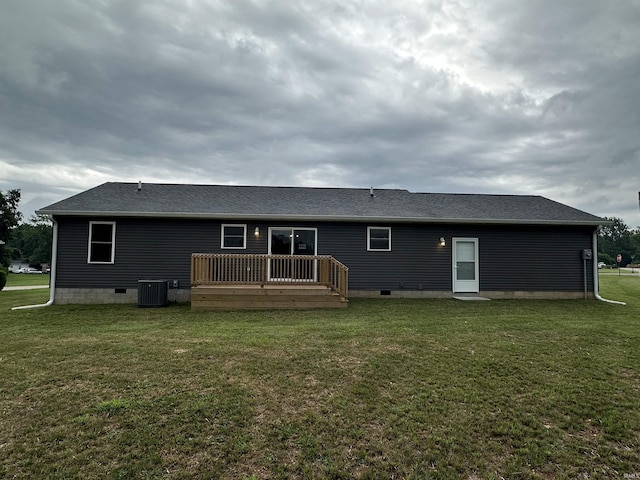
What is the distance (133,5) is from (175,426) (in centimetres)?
1211

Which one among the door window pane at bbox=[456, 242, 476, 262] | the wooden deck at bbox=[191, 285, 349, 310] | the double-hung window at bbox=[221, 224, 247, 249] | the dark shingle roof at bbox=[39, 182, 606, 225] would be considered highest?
the dark shingle roof at bbox=[39, 182, 606, 225]

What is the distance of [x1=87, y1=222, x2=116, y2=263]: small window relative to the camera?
9.79m

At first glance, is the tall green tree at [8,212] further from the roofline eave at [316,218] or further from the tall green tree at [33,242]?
the roofline eave at [316,218]

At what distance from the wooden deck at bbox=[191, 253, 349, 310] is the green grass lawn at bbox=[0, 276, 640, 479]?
2638 mm

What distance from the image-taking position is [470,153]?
19.2 m

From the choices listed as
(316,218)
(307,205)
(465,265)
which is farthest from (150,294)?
(465,265)

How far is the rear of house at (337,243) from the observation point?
384 inches

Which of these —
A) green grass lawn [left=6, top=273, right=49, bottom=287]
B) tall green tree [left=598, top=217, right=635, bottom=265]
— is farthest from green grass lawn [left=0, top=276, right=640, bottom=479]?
tall green tree [left=598, top=217, right=635, bottom=265]

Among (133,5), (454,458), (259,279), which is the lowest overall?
(454,458)

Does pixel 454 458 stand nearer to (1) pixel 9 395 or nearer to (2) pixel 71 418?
(2) pixel 71 418

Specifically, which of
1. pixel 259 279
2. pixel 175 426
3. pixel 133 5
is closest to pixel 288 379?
pixel 175 426

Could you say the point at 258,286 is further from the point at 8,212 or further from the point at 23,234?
the point at 23,234

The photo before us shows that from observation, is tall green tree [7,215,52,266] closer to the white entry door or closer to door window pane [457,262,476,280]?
the white entry door

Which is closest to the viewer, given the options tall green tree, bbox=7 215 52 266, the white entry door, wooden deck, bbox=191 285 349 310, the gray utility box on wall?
wooden deck, bbox=191 285 349 310
